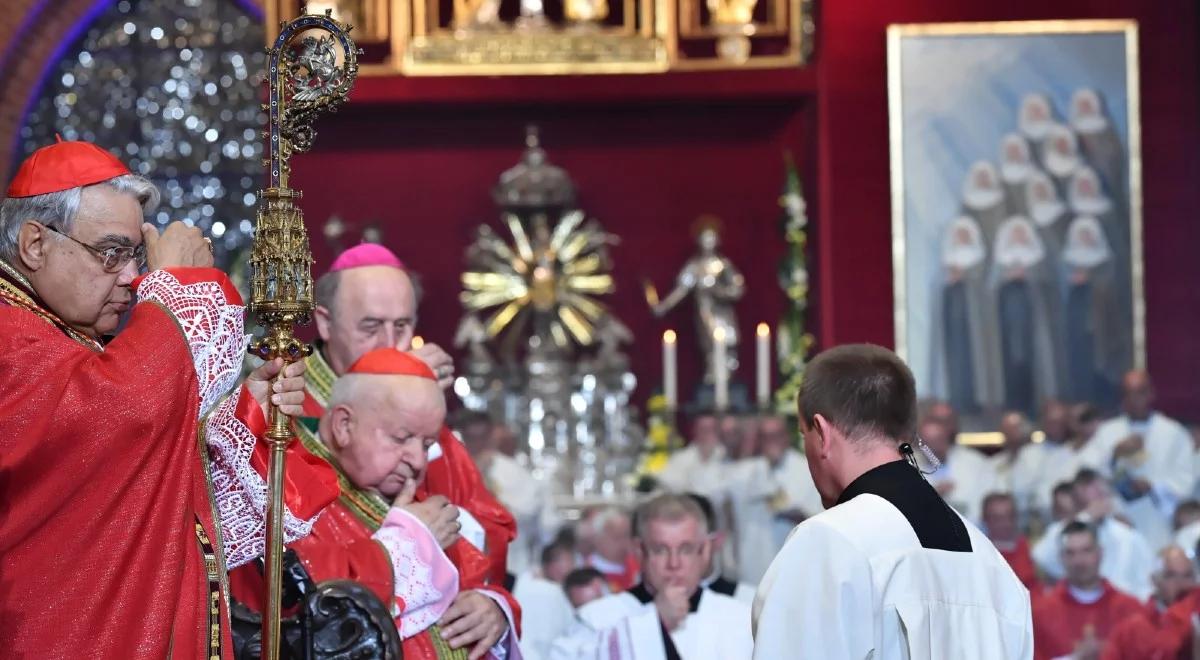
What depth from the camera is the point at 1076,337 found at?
10.5 meters

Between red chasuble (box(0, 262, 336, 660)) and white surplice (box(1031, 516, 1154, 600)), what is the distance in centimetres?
588

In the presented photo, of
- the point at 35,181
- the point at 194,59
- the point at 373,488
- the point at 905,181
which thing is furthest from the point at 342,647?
the point at 194,59

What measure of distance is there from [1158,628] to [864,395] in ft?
14.8

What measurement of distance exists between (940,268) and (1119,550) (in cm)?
261

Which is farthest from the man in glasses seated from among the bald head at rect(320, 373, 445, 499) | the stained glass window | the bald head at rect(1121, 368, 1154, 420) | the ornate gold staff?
the stained glass window

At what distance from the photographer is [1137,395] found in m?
9.50

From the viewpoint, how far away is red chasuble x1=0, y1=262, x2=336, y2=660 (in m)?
2.73

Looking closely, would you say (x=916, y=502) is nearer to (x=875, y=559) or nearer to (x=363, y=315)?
(x=875, y=559)

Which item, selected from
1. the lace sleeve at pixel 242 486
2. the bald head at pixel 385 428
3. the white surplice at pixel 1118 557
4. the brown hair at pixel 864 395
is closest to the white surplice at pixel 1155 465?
the white surplice at pixel 1118 557

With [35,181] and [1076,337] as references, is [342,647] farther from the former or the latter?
[1076,337]

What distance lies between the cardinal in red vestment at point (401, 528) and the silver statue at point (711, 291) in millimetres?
6399

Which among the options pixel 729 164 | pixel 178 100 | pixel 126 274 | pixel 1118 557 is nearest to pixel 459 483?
pixel 126 274

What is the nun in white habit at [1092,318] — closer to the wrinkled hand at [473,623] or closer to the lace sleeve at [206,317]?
the wrinkled hand at [473,623]

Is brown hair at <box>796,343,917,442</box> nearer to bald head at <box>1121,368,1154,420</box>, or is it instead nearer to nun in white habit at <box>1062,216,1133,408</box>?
bald head at <box>1121,368,1154,420</box>
